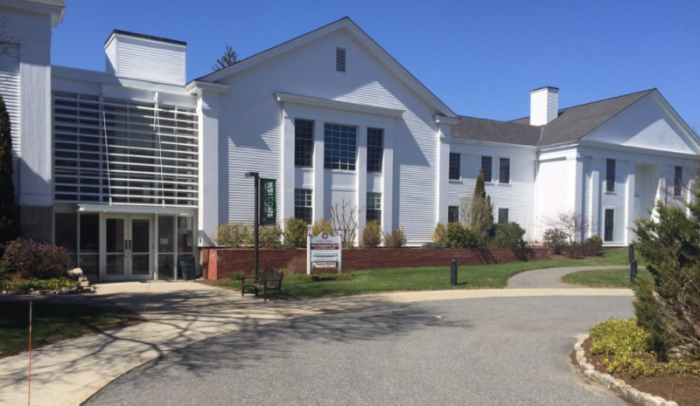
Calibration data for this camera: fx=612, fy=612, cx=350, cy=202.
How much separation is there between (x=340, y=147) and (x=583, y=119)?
1750 centimetres

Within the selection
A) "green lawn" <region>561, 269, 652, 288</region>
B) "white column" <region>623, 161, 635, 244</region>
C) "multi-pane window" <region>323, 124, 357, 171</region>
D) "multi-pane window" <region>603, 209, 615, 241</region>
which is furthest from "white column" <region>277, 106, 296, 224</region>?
"white column" <region>623, 161, 635, 244</region>

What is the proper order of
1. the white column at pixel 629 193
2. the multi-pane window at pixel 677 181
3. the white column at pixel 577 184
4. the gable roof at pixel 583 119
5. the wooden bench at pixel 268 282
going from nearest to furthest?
the wooden bench at pixel 268 282
the white column at pixel 577 184
the gable roof at pixel 583 119
the white column at pixel 629 193
the multi-pane window at pixel 677 181

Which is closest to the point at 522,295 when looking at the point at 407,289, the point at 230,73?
the point at 407,289

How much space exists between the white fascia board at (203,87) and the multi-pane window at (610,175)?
23.6m

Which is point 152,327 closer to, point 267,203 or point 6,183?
point 6,183

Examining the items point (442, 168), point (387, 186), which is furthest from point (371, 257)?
point (442, 168)

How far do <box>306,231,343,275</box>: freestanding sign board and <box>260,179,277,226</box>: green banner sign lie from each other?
1776 millimetres

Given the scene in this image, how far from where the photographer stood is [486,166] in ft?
115

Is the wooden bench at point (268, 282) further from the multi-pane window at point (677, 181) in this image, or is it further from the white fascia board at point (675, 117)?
the multi-pane window at point (677, 181)

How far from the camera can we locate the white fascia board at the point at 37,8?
20062mm

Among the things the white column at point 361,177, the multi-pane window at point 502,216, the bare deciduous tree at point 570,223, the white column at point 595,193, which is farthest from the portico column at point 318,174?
the white column at point 595,193

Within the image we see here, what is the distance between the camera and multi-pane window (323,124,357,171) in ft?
92.1

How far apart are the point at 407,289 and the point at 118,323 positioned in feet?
32.1

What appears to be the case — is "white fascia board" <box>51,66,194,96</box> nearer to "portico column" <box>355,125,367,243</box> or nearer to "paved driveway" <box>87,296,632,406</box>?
"portico column" <box>355,125,367,243</box>
